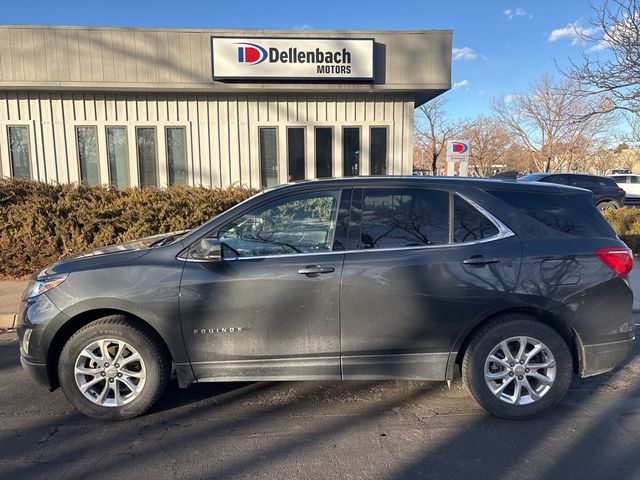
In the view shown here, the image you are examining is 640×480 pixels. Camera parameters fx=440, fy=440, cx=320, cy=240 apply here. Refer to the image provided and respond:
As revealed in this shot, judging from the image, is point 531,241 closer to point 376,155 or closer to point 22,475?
point 22,475

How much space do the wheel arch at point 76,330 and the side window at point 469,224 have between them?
2.25m

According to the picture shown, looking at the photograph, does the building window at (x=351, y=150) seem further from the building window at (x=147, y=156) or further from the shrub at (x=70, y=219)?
the shrub at (x=70, y=219)

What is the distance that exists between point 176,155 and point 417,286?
9598 millimetres

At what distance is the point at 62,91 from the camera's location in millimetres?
10562

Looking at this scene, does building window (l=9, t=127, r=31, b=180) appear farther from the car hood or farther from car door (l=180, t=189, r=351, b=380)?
car door (l=180, t=189, r=351, b=380)

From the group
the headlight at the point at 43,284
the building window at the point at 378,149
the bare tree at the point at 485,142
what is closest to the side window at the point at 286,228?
the headlight at the point at 43,284

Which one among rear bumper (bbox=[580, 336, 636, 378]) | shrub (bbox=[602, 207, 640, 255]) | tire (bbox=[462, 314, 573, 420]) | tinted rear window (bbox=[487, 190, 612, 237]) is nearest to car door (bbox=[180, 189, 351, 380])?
tire (bbox=[462, 314, 573, 420])

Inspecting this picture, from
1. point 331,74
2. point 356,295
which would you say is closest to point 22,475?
point 356,295

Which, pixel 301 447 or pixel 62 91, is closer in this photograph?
pixel 301 447

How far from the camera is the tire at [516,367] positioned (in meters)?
3.15

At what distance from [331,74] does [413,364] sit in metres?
8.71

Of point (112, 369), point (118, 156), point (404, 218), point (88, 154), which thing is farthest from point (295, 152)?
point (112, 369)

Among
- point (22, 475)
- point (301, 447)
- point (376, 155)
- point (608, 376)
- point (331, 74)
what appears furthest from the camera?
point (376, 155)

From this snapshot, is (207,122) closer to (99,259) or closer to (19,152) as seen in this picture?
(19,152)
